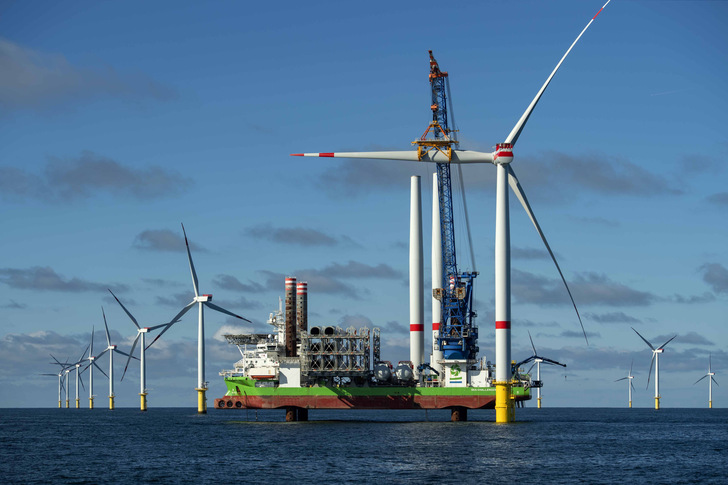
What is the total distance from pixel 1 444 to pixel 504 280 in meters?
67.1

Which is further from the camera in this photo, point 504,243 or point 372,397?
point 372,397

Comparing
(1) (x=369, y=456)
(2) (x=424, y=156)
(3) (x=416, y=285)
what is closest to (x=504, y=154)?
(2) (x=424, y=156)

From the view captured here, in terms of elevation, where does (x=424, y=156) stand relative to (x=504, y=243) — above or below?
above

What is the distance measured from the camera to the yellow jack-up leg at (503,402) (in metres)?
106

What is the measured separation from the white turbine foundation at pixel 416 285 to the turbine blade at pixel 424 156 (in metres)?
9.67

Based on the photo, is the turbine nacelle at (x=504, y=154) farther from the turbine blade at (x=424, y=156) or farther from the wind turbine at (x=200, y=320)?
the wind turbine at (x=200, y=320)

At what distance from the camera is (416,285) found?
136m

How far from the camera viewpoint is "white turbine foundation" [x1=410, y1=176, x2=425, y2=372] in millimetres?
136250

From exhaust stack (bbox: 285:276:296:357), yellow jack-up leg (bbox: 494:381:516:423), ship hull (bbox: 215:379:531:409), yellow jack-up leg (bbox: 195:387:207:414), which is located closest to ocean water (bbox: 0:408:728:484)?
yellow jack-up leg (bbox: 494:381:516:423)

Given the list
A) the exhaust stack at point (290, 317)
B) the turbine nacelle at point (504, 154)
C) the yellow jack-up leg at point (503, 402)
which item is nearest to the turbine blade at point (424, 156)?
the turbine nacelle at point (504, 154)

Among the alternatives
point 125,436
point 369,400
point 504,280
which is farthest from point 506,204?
point 125,436

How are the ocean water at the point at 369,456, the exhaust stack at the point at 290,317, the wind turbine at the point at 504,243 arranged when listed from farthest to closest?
the exhaust stack at the point at 290,317
the wind turbine at the point at 504,243
the ocean water at the point at 369,456

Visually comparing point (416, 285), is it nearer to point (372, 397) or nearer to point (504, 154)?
point (372, 397)

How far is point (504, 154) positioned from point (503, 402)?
30861 mm
